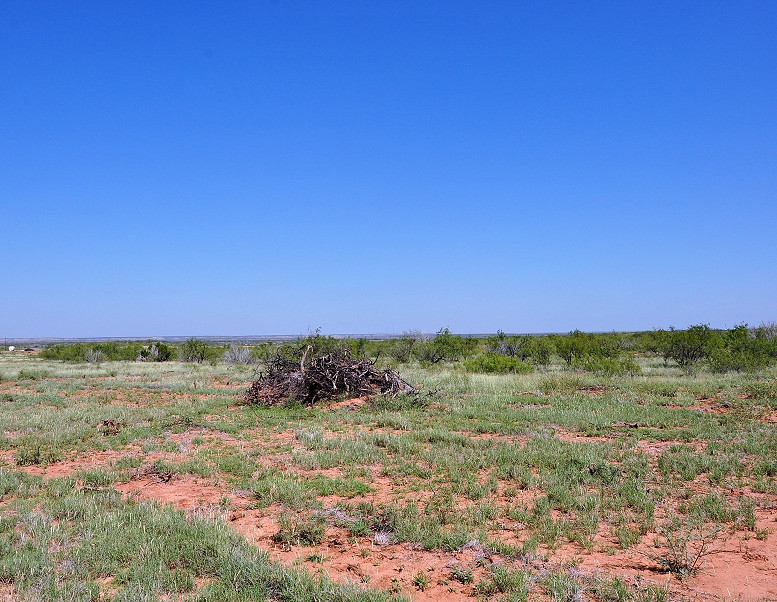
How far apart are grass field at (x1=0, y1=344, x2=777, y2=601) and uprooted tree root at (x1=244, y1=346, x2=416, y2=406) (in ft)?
8.05

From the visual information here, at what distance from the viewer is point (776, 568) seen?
4688mm

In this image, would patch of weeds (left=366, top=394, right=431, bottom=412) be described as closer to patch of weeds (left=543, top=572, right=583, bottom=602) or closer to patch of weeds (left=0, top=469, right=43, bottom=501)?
A: patch of weeds (left=0, top=469, right=43, bottom=501)

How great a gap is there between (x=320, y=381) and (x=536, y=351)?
2065cm

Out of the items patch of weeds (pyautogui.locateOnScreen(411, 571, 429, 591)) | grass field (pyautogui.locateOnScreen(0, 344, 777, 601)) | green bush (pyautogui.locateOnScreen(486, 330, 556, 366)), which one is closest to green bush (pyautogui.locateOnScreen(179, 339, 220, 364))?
green bush (pyautogui.locateOnScreen(486, 330, 556, 366))

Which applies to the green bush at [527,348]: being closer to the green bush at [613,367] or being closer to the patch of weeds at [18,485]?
the green bush at [613,367]

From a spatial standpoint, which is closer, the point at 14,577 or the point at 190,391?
the point at 14,577

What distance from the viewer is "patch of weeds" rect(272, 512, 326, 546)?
5434mm

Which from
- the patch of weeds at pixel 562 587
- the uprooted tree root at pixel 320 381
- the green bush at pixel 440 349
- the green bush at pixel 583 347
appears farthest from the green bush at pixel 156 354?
the patch of weeds at pixel 562 587

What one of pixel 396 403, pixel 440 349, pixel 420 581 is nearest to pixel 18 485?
pixel 420 581

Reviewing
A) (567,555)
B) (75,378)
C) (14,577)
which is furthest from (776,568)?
(75,378)

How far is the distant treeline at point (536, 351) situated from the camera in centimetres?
2270

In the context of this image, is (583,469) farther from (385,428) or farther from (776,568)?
(385,428)

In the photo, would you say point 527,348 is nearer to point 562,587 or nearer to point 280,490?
point 280,490

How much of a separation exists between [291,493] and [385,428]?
16.9ft
